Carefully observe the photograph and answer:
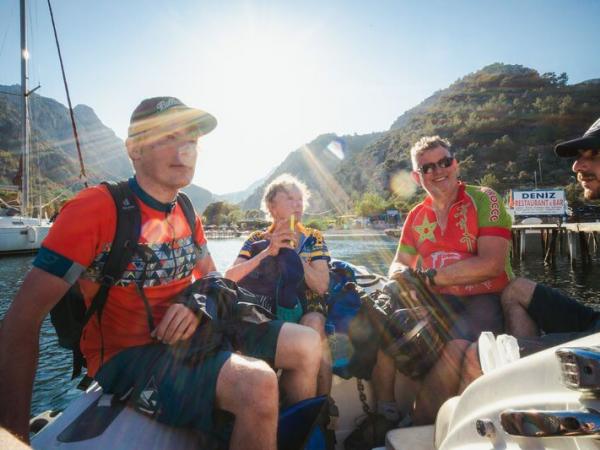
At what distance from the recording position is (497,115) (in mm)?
104562

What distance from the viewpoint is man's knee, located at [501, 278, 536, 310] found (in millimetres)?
2387

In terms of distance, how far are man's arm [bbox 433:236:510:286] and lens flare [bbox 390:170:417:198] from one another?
10039 centimetres

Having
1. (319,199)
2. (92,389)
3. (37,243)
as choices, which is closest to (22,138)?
(37,243)

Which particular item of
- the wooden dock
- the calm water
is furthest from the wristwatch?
the wooden dock

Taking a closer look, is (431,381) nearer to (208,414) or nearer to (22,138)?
(208,414)

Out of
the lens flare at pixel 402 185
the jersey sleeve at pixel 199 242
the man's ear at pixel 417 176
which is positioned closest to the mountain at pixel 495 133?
the lens flare at pixel 402 185

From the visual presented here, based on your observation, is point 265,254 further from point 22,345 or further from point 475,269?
point 22,345

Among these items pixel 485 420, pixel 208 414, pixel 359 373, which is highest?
pixel 485 420

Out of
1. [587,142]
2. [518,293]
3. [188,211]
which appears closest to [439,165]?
[518,293]

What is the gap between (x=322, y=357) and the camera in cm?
239

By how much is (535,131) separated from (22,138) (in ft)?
342

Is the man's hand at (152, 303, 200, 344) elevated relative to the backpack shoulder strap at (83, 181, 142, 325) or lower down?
lower down

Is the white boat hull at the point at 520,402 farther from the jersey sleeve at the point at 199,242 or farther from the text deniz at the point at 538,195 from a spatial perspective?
the text deniz at the point at 538,195

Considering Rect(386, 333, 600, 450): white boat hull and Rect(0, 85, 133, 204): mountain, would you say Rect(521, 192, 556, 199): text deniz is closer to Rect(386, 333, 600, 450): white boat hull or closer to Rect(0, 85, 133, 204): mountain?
Rect(0, 85, 133, 204): mountain
